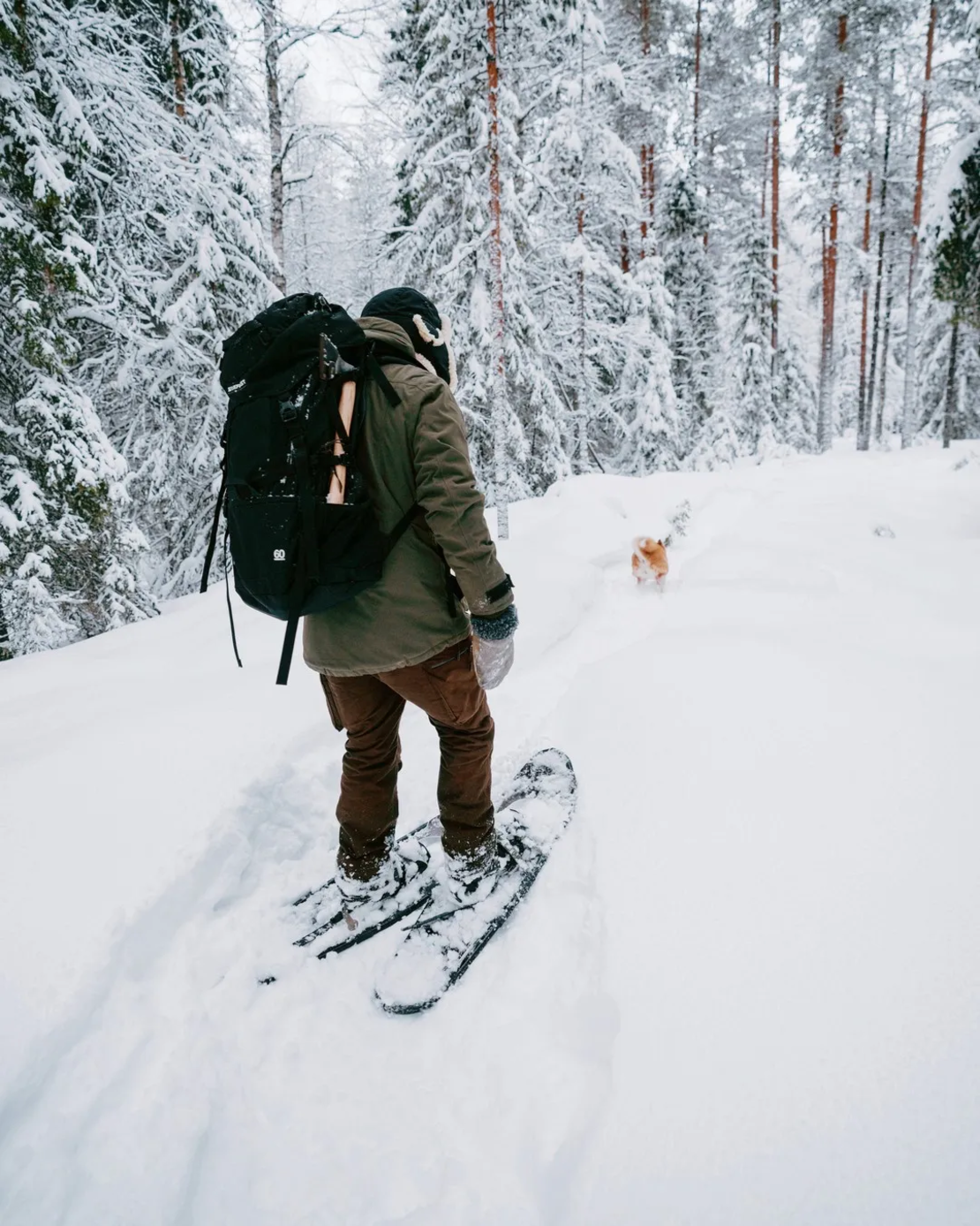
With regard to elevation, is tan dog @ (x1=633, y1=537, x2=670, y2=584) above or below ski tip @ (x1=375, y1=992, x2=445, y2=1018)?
above

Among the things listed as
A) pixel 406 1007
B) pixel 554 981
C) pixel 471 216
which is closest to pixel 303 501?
pixel 406 1007

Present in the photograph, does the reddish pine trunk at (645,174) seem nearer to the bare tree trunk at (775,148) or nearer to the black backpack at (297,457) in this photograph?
the bare tree trunk at (775,148)

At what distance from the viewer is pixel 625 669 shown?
4.53m

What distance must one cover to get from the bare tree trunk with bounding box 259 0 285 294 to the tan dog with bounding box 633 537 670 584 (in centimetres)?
677

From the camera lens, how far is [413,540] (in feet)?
7.22

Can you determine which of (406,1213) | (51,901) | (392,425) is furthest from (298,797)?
(392,425)

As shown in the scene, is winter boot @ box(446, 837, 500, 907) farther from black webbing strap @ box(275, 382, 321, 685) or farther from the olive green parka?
black webbing strap @ box(275, 382, 321, 685)

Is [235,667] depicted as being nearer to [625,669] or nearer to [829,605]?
[625,669]

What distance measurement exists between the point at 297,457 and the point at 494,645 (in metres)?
0.95

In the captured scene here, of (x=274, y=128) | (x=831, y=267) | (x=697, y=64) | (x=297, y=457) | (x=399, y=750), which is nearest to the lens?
(x=297, y=457)

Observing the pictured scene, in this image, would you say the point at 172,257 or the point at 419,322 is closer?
the point at 419,322

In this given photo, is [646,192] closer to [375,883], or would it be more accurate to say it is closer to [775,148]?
[775,148]

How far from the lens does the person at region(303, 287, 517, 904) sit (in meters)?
2.06

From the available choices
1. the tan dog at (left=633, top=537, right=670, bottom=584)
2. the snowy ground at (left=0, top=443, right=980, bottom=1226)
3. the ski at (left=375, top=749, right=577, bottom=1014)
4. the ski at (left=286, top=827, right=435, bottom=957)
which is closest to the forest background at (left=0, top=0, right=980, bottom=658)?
the tan dog at (left=633, top=537, right=670, bottom=584)
